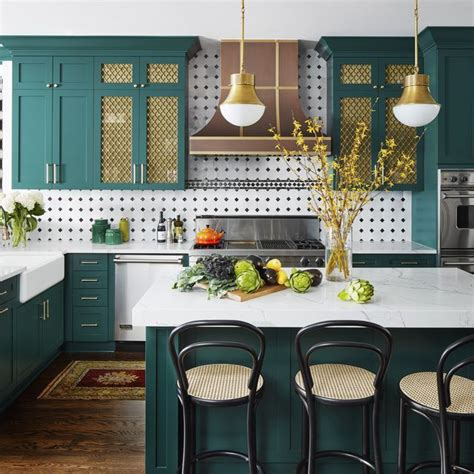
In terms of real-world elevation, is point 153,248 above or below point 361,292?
above

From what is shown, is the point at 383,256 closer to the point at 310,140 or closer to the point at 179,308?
the point at 310,140

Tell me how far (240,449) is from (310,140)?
302cm

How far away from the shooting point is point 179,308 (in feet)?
8.15

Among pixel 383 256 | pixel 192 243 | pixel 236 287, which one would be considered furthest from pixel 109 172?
pixel 236 287

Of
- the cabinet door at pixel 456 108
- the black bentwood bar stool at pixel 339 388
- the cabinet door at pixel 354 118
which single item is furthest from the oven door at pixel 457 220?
the black bentwood bar stool at pixel 339 388

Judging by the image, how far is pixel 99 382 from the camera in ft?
14.1

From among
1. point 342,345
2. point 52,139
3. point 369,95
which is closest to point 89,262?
point 52,139

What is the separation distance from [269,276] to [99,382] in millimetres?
2014

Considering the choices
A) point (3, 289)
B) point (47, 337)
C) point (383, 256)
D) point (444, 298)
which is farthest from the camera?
point (383, 256)

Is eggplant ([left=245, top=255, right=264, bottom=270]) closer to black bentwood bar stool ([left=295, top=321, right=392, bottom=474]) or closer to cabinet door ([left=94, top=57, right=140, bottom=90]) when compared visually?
black bentwood bar stool ([left=295, top=321, right=392, bottom=474])

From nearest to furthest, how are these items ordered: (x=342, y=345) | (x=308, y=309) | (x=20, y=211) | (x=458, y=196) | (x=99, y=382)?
1. (x=342, y=345)
2. (x=308, y=309)
3. (x=99, y=382)
4. (x=458, y=196)
5. (x=20, y=211)

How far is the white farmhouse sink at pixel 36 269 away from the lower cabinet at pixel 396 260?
250 centimetres

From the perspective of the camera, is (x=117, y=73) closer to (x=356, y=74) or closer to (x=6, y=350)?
(x=356, y=74)

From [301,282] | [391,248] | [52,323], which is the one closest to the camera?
[301,282]
